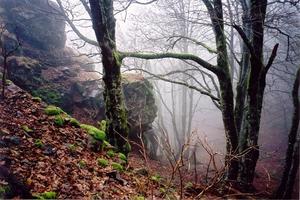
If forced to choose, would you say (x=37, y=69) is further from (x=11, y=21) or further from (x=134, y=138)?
(x=134, y=138)

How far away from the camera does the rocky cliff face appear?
11805 mm

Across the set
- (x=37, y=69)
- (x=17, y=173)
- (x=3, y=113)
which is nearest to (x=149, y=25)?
(x=37, y=69)

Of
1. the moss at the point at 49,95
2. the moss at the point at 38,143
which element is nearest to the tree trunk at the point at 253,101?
the moss at the point at 38,143

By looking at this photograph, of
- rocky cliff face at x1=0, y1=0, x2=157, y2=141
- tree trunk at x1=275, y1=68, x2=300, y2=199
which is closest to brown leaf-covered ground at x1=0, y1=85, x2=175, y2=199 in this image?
rocky cliff face at x1=0, y1=0, x2=157, y2=141

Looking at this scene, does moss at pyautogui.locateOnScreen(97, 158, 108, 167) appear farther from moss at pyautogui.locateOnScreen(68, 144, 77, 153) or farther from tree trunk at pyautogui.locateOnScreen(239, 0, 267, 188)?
tree trunk at pyautogui.locateOnScreen(239, 0, 267, 188)

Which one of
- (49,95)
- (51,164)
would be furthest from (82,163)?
(49,95)

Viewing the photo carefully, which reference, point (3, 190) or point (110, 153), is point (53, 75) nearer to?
point (110, 153)

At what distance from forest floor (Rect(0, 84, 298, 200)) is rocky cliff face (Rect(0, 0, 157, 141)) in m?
4.33

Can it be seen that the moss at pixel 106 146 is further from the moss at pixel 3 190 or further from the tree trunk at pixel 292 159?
the tree trunk at pixel 292 159

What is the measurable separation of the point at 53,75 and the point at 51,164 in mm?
8408

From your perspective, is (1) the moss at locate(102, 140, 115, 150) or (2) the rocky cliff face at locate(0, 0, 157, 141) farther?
(2) the rocky cliff face at locate(0, 0, 157, 141)

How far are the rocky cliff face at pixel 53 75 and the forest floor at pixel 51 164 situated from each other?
14.2ft

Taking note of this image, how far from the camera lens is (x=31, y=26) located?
542 inches

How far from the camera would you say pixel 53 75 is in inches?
508
